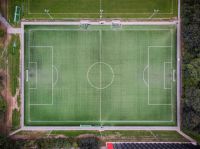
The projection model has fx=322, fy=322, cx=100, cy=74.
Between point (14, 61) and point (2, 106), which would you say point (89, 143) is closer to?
point (2, 106)

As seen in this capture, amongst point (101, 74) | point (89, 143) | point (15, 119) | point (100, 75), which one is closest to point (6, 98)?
point (15, 119)

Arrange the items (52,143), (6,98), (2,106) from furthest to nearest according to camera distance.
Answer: (6,98), (2,106), (52,143)

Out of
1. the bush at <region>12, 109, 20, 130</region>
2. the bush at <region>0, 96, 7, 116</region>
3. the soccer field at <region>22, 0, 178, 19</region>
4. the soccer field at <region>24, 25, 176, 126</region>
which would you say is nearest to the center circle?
the soccer field at <region>24, 25, 176, 126</region>

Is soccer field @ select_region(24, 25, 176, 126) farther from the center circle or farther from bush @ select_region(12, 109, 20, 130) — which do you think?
bush @ select_region(12, 109, 20, 130)

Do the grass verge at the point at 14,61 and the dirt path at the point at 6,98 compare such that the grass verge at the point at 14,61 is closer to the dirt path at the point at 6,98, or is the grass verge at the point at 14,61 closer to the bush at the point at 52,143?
the dirt path at the point at 6,98

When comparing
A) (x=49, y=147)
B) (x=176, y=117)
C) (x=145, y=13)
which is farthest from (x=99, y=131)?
(x=145, y=13)

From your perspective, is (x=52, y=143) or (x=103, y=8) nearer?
(x=52, y=143)

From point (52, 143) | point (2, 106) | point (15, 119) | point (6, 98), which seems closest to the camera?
point (52, 143)
